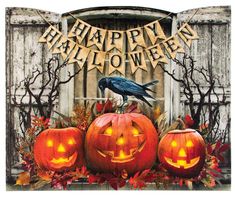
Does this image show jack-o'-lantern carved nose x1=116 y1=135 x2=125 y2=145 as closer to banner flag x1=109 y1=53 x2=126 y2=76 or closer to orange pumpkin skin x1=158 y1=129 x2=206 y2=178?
orange pumpkin skin x1=158 y1=129 x2=206 y2=178

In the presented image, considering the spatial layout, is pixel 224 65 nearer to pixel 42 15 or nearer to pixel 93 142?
pixel 93 142

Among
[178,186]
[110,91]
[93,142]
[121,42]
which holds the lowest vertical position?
[178,186]

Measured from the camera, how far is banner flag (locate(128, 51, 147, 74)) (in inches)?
183

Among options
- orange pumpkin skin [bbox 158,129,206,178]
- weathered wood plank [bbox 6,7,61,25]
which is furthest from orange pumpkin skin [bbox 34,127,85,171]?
weathered wood plank [bbox 6,7,61,25]

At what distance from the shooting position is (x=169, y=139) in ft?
15.0

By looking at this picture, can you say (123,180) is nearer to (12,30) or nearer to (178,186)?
(178,186)

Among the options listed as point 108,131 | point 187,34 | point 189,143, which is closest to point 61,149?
point 108,131

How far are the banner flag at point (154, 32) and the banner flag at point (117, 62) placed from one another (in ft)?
0.86

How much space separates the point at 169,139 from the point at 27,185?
1154 millimetres

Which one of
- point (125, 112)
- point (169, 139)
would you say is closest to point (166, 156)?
point (169, 139)

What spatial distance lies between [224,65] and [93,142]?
1.17 meters

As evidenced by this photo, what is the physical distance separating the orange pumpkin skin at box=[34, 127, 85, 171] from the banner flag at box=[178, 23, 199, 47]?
3.53 feet

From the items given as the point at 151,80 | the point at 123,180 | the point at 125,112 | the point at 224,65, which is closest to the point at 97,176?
the point at 123,180

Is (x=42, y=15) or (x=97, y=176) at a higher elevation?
(x=42, y=15)
